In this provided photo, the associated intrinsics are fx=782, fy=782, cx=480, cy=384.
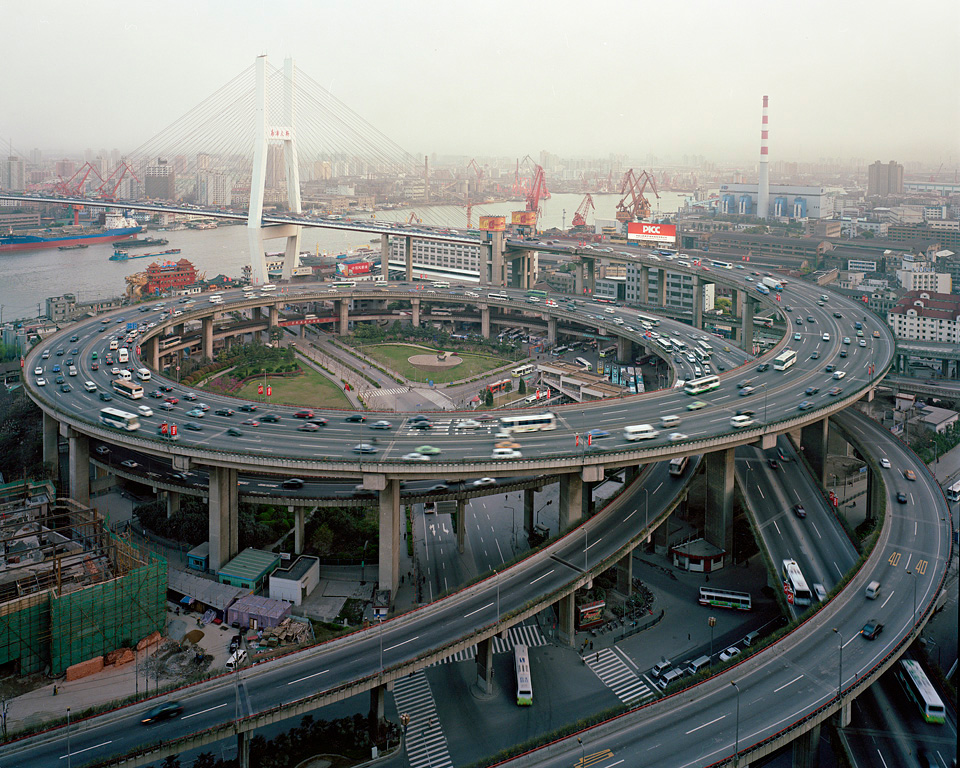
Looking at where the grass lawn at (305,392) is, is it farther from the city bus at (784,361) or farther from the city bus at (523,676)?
the city bus at (523,676)

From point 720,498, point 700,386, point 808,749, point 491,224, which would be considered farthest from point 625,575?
point 491,224

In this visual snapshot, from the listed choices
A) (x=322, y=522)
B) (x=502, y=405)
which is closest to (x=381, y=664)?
(x=322, y=522)

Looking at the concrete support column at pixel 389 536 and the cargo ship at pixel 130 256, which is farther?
the cargo ship at pixel 130 256

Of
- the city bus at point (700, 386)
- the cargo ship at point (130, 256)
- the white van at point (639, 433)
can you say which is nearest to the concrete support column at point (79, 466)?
the white van at point (639, 433)

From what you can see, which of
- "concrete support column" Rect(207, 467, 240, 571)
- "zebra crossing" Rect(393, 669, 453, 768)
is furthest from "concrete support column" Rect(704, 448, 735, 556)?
"concrete support column" Rect(207, 467, 240, 571)

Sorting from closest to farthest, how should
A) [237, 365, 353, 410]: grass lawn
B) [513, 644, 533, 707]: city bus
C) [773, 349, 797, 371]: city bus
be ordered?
[513, 644, 533, 707]: city bus
[773, 349, 797, 371]: city bus
[237, 365, 353, 410]: grass lawn

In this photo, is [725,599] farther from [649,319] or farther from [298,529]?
[649,319]

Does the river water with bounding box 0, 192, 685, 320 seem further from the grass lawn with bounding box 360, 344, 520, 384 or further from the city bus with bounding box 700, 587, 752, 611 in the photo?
the city bus with bounding box 700, 587, 752, 611

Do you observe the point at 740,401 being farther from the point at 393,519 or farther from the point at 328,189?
the point at 328,189
